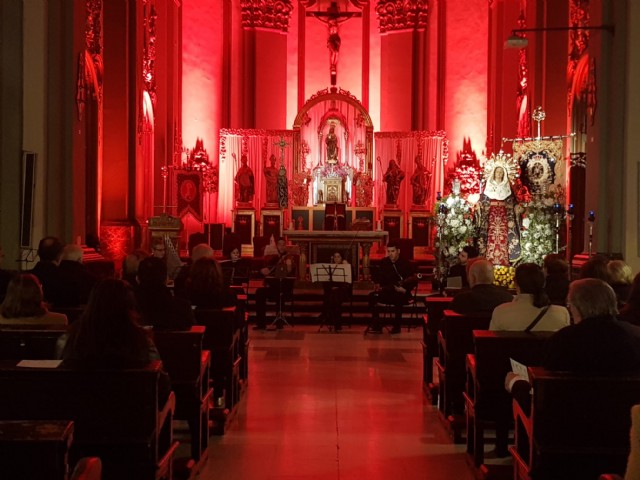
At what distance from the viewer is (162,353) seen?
6395mm

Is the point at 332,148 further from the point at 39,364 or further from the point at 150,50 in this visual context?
the point at 39,364

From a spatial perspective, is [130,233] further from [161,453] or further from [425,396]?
[161,453]

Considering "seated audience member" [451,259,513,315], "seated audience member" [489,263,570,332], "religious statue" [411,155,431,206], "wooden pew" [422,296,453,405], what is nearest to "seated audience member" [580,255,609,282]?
"seated audience member" [451,259,513,315]

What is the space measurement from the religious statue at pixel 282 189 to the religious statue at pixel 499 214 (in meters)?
7.50

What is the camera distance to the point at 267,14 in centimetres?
2695

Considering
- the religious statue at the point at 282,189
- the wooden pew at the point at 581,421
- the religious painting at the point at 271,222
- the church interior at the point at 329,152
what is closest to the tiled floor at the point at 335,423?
the church interior at the point at 329,152

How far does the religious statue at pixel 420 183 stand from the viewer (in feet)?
82.4

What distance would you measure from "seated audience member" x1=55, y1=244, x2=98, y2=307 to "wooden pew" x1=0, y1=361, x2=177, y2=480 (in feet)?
12.0

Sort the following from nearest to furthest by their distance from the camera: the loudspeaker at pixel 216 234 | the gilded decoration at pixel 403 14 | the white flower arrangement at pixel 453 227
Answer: the white flower arrangement at pixel 453 227 < the loudspeaker at pixel 216 234 < the gilded decoration at pixel 403 14

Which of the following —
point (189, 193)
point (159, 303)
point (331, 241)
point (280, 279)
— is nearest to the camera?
point (159, 303)

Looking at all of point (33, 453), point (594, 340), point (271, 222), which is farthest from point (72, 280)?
point (271, 222)

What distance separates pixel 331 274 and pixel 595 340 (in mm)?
10368

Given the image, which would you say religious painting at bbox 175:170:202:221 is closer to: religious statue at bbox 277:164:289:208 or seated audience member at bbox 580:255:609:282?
religious statue at bbox 277:164:289:208

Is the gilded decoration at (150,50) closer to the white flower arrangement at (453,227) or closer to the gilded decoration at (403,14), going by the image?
the white flower arrangement at (453,227)
